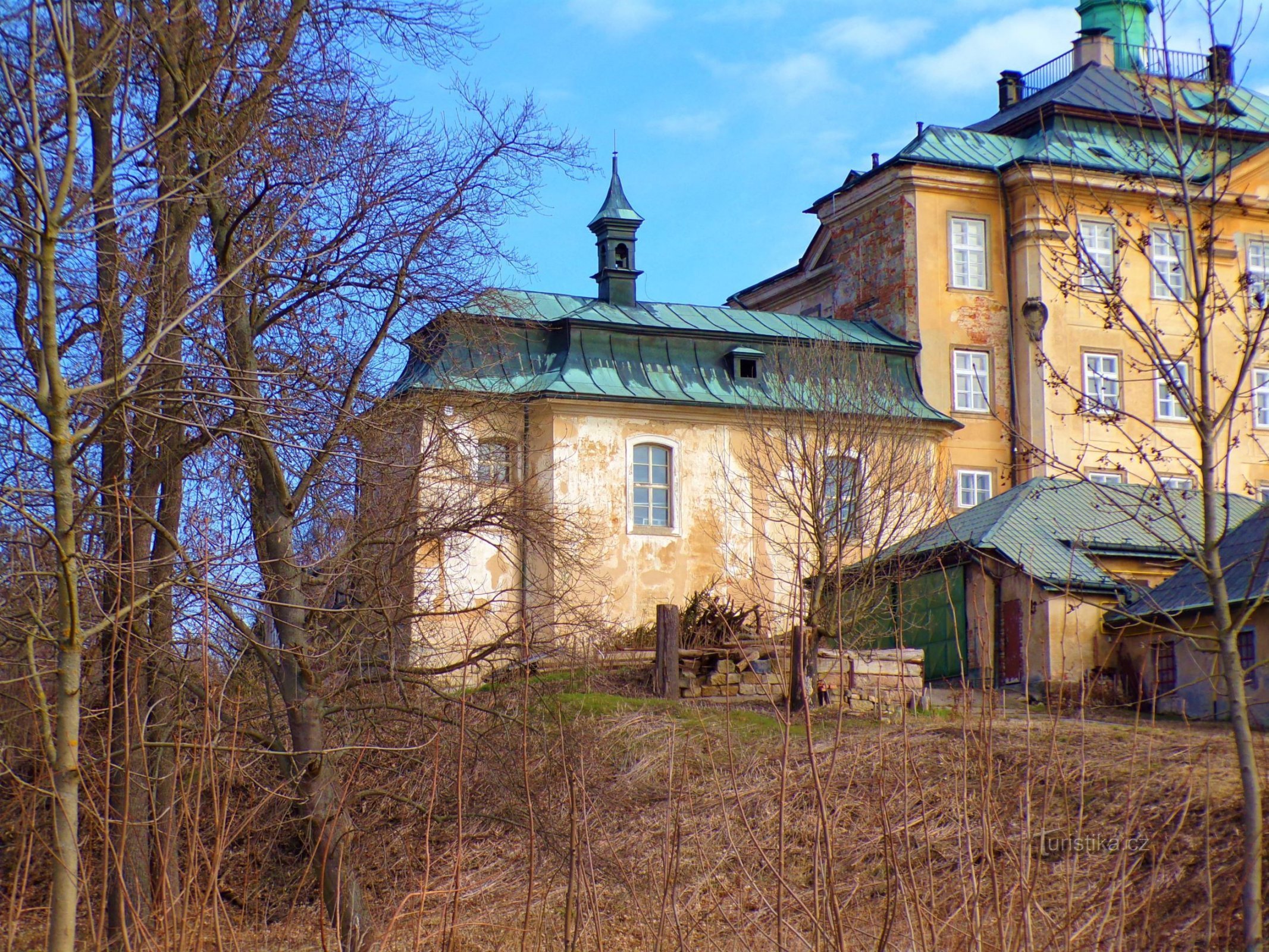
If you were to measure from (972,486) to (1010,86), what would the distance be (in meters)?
15.4

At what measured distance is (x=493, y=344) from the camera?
49.1ft

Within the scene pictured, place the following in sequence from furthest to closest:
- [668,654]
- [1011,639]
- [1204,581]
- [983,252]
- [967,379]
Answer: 1. [983,252]
2. [967,379]
3. [1011,639]
4. [668,654]
5. [1204,581]

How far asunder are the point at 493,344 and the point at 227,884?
6086mm

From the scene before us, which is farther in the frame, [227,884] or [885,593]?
[885,593]

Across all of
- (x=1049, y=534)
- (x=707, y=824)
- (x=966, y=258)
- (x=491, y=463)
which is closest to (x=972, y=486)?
(x=966, y=258)

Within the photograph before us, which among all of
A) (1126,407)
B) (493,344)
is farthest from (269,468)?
(1126,407)

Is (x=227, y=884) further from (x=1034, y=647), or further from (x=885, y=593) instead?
(x=1034, y=647)

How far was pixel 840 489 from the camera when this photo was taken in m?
21.7

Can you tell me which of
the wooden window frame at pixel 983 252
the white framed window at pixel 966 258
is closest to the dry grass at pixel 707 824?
the wooden window frame at pixel 983 252

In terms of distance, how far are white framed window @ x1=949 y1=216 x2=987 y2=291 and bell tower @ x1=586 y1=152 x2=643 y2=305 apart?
682 cm

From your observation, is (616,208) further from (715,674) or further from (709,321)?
(715,674)

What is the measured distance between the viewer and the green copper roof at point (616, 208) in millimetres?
32531

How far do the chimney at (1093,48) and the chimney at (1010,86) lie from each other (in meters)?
1.52

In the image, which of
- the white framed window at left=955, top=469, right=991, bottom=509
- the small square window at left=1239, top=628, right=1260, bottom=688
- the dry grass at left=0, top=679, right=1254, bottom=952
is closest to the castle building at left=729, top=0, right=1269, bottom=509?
the white framed window at left=955, top=469, right=991, bottom=509
